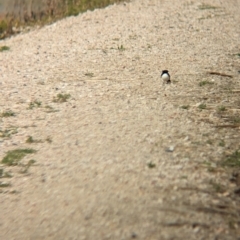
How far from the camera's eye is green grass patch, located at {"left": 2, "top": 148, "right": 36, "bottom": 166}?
6877 mm

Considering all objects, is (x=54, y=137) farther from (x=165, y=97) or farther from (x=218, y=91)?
(x=218, y=91)

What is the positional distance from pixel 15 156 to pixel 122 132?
41.4 inches

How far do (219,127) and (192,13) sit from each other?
671 cm

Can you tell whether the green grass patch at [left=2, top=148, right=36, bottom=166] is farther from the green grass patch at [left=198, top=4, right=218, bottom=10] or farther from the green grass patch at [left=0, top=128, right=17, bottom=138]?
the green grass patch at [left=198, top=4, right=218, bottom=10]

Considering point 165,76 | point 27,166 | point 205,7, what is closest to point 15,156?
point 27,166

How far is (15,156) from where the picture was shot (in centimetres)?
701

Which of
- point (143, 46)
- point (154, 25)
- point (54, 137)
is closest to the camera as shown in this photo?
point (54, 137)

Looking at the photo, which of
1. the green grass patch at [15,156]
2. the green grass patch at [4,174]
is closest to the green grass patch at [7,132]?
the green grass patch at [15,156]

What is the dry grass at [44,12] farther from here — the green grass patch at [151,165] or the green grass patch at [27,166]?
the green grass patch at [151,165]

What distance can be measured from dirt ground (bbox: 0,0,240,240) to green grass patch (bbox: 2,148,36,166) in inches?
2.3

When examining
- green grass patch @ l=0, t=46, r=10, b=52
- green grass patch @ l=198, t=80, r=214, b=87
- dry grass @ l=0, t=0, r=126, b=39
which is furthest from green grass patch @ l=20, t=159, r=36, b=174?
dry grass @ l=0, t=0, r=126, b=39

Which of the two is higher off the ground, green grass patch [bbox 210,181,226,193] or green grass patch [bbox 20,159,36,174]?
green grass patch [bbox 20,159,36,174]

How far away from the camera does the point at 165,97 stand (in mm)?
8758

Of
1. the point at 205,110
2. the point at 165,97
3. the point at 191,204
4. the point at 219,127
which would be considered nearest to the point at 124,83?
the point at 165,97
